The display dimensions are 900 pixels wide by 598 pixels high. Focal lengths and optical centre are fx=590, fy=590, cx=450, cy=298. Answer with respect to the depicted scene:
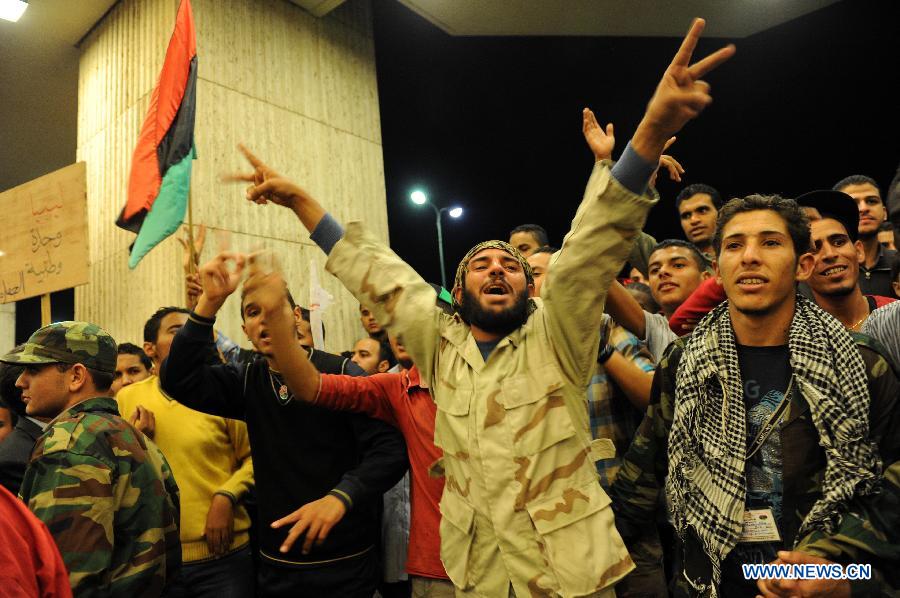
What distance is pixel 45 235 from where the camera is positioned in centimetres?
421

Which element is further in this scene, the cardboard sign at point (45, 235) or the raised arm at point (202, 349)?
the cardboard sign at point (45, 235)

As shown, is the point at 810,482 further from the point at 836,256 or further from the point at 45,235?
the point at 45,235

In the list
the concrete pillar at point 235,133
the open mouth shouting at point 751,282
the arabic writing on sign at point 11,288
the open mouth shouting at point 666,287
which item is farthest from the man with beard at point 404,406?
the concrete pillar at point 235,133

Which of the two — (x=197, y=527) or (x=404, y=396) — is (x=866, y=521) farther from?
(x=197, y=527)

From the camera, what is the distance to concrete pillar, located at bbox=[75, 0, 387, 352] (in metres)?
6.26

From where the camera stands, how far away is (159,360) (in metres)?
3.51

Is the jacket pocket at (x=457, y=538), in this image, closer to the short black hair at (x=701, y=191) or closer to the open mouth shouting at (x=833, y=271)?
the open mouth shouting at (x=833, y=271)

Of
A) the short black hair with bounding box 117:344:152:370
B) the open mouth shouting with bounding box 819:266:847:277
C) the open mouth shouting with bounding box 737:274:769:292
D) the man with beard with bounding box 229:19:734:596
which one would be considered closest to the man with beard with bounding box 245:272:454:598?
the man with beard with bounding box 229:19:734:596

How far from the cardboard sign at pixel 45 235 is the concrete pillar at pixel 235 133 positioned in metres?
1.59

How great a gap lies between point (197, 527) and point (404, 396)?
4.24ft

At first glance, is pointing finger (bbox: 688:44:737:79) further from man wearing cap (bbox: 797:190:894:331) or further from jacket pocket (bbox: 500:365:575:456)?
man wearing cap (bbox: 797:190:894:331)

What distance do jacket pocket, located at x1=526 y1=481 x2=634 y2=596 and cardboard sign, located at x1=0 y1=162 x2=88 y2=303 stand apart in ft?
12.0

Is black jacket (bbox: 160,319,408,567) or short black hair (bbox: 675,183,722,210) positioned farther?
short black hair (bbox: 675,183,722,210)

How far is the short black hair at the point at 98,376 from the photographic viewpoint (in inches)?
91.0
